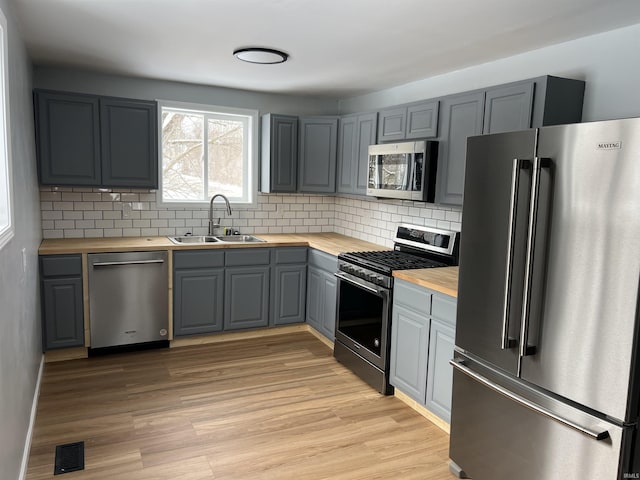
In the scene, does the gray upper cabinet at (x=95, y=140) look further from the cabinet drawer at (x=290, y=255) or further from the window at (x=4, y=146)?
the window at (x=4, y=146)

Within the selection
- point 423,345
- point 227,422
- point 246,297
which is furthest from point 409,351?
point 246,297

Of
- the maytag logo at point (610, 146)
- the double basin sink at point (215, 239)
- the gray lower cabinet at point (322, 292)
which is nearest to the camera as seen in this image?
the maytag logo at point (610, 146)

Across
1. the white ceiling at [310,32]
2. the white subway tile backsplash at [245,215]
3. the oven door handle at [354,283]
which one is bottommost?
the oven door handle at [354,283]

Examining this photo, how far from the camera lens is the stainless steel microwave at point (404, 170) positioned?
337 cm

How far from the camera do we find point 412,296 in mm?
3082

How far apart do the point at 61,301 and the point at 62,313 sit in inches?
3.9

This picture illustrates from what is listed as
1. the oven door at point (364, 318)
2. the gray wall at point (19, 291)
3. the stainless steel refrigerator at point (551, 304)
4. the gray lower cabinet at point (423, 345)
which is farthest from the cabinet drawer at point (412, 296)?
the gray wall at point (19, 291)

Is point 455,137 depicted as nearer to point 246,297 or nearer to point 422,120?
point 422,120

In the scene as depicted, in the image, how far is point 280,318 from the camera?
A: 15.2ft

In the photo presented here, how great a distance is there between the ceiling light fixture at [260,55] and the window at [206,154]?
142 cm

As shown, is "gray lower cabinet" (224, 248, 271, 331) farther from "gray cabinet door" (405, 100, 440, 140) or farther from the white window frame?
the white window frame

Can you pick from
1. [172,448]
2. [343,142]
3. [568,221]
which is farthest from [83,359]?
[568,221]

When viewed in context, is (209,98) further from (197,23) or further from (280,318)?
(280,318)

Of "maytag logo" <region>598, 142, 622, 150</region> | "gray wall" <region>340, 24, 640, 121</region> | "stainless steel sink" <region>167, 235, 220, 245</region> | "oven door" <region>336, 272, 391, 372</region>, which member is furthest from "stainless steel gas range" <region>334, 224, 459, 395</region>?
"maytag logo" <region>598, 142, 622, 150</region>
